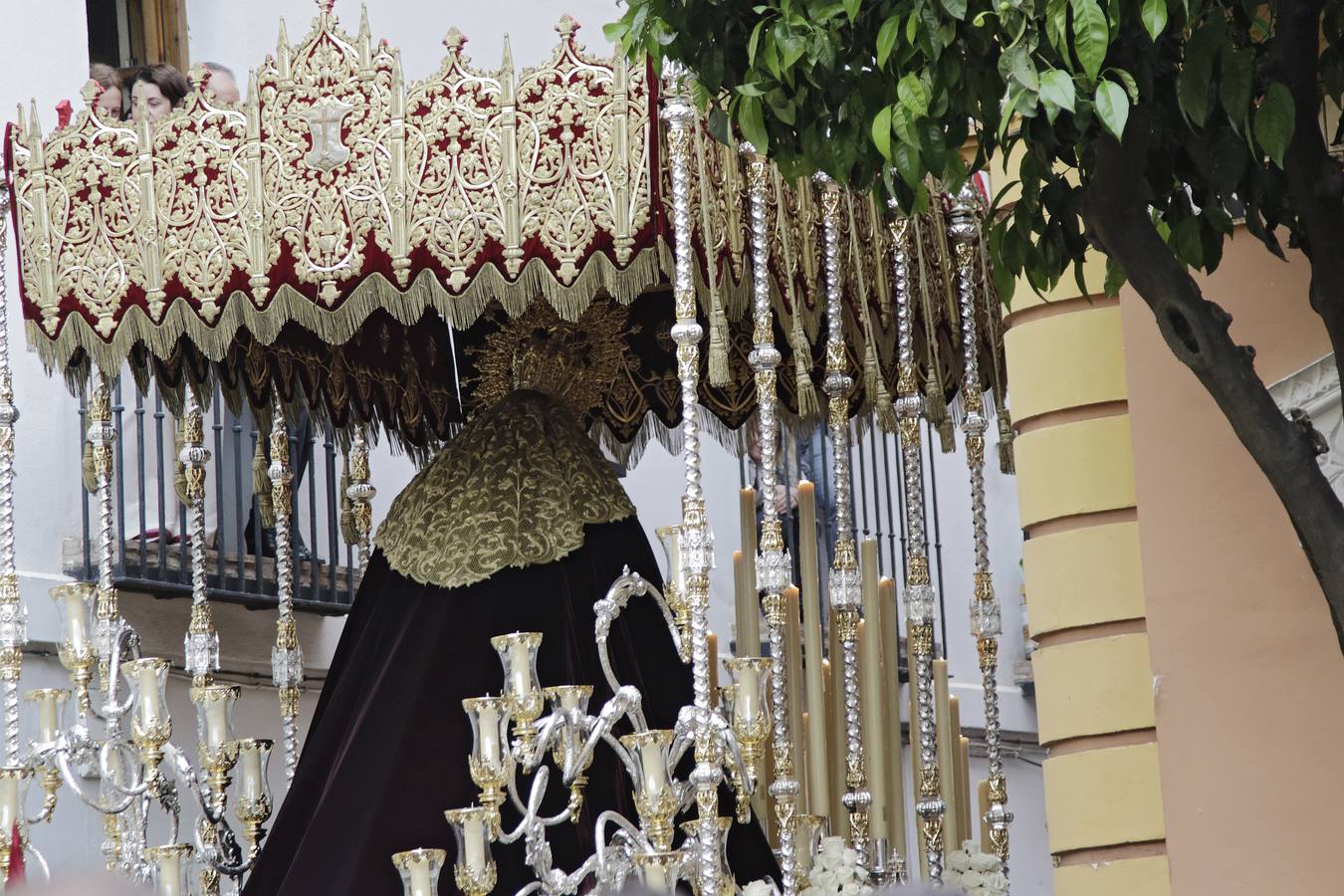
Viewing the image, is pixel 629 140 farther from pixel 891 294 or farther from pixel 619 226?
pixel 891 294

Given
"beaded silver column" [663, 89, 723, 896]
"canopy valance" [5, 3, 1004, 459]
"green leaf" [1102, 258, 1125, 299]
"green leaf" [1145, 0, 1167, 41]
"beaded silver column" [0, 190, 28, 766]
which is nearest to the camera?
"green leaf" [1145, 0, 1167, 41]

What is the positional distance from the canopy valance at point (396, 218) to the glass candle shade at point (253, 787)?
1.12m

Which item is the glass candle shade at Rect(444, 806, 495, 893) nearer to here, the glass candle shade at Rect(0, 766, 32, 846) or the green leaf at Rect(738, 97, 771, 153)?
the glass candle shade at Rect(0, 766, 32, 846)

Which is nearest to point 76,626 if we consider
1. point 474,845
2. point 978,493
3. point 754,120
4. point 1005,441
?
point 474,845

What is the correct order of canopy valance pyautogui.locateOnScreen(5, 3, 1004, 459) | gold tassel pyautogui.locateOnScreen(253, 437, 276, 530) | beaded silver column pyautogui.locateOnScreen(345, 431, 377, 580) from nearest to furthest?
canopy valance pyautogui.locateOnScreen(5, 3, 1004, 459) < gold tassel pyautogui.locateOnScreen(253, 437, 276, 530) < beaded silver column pyautogui.locateOnScreen(345, 431, 377, 580)

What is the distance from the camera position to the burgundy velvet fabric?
517 cm

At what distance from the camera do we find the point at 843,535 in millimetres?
5480

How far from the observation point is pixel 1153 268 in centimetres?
372

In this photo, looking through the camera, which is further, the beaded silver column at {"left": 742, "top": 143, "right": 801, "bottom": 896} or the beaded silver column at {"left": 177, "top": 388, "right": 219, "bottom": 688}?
the beaded silver column at {"left": 177, "top": 388, "right": 219, "bottom": 688}

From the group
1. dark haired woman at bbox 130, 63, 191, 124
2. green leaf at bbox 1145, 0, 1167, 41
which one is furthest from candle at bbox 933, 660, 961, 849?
dark haired woman at bbox 130, 63, 191, 124

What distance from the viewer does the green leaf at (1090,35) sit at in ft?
10.6

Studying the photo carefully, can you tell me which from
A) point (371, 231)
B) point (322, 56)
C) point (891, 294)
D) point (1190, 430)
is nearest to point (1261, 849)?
point (1190, 430)

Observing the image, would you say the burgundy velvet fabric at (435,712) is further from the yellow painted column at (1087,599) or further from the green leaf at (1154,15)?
the green leaf at (1154,15)

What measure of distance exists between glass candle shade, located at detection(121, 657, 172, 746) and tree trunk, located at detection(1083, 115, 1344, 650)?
296 centimetres
